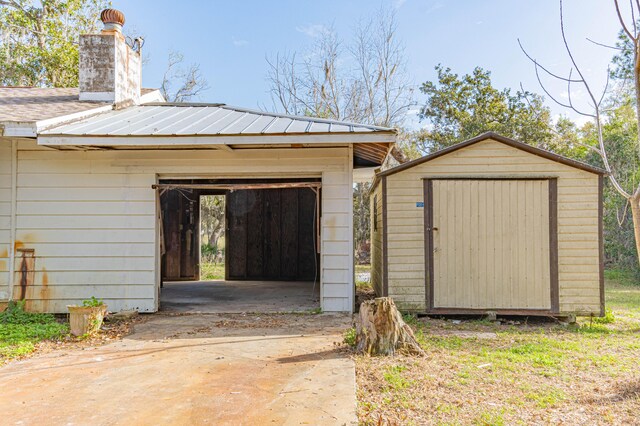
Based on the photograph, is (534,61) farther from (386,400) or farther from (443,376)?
(386,400)

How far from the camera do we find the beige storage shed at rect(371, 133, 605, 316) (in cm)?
554

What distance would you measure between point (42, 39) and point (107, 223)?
43.1ft

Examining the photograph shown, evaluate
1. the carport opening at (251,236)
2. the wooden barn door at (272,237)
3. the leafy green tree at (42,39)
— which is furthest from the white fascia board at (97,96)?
the leafy green tree at (42,39)

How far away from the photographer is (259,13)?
19141 mm

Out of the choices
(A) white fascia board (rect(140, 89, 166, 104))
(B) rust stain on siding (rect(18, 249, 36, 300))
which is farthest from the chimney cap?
(B) rust stain on siding (rect(18, 249, 36, 300))

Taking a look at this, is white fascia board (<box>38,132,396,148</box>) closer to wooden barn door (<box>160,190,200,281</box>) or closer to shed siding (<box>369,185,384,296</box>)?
shed siding (<box>369,185,384,296</box>)

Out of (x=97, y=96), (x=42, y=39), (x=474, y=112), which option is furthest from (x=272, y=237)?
(x=42, y=39)

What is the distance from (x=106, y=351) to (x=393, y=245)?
11.2 ft

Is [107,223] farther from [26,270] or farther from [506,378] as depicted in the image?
[506,378]

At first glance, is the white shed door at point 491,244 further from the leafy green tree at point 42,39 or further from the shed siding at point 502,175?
the leafy green tree at point 42,39

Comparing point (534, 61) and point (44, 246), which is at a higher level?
point (534, 61)

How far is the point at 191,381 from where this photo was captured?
128 inches

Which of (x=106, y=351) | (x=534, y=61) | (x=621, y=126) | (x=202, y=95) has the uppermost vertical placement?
(x=202, y=95)

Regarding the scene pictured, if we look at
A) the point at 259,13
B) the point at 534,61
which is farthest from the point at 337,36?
the point at 534,61
